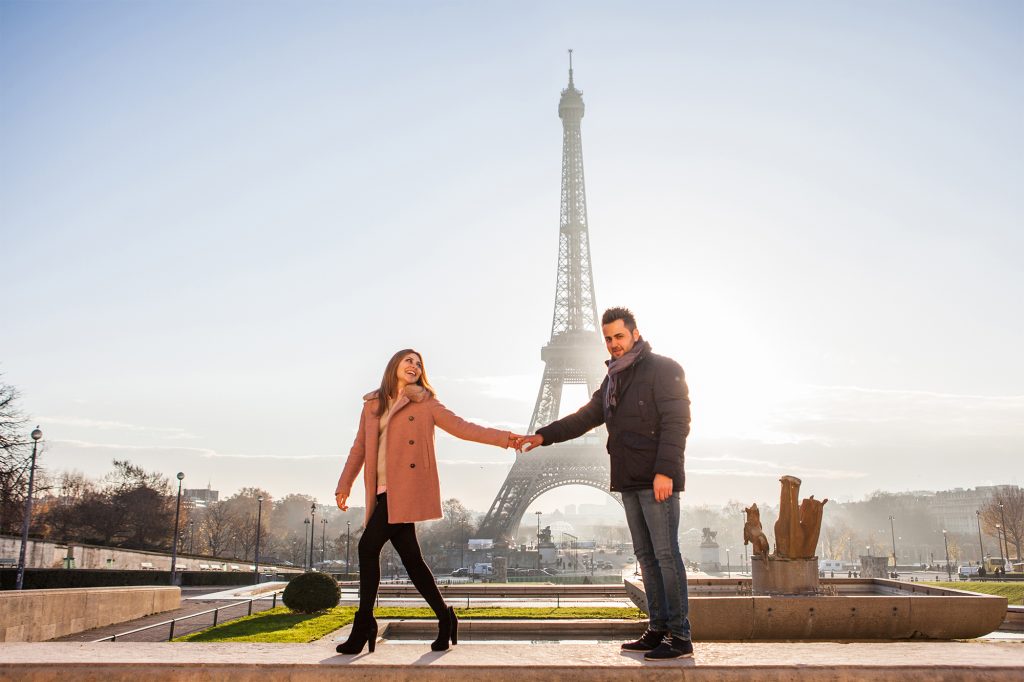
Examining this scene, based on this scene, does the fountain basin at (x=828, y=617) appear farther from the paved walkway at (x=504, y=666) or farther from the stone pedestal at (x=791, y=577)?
the paved walkway at (x=504, y=666)

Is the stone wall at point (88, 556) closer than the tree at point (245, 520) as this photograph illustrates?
Yes

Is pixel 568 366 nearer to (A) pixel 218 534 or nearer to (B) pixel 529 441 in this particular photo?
(A) pixel 218 534

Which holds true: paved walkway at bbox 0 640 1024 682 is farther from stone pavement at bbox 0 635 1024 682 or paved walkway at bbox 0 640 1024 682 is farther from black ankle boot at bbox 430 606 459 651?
black ankle boot at bbox 430 606 459 651

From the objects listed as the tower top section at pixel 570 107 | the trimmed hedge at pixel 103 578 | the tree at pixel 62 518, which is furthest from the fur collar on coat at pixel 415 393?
the tower top section at pixel 570 107

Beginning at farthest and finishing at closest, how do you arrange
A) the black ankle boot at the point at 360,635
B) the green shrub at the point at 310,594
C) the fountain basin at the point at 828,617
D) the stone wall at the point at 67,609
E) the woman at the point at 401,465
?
the green shrub at the point at 310,594, the stone wall at the point at 67,609, the fountain basin at the point at 828,617, the woman at the point at 401,465, the black ankle boot at the point at 360,635

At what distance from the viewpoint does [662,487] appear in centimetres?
517

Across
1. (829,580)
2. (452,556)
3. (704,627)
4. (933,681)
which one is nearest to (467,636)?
(704,627)

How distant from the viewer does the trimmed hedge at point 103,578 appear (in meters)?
26.2

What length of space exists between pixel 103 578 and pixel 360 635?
29.2 meters

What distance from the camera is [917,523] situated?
131 meters

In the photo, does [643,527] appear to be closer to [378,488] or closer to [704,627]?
[378,488]

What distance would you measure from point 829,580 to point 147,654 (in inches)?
629

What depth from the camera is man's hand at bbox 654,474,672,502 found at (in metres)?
5.15

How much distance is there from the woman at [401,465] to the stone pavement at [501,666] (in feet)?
3.25
